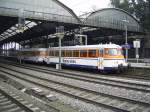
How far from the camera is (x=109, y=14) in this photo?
52125mm

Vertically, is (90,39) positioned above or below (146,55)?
above

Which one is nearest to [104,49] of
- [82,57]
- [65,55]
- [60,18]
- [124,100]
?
[82,57]

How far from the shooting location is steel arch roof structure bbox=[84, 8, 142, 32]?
4616 cm

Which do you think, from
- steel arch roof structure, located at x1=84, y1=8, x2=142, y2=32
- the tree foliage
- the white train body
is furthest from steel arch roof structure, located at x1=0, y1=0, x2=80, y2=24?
the tree foliage

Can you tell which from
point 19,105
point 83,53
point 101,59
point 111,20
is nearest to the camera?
point 19,105

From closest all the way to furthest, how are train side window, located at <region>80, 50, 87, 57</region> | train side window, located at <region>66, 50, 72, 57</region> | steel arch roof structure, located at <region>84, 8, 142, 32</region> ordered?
train side window, located at <region>80, 50, 87, 57</region> < train side window, located at <region>66, 50, 72, 57</region> < steel arch roof structure, located at <region>84, 8, 142, 32</region>

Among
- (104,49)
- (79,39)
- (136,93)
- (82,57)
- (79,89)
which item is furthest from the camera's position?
(79,39)

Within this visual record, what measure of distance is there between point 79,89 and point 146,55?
4047 cm

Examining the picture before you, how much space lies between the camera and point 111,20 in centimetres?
5175

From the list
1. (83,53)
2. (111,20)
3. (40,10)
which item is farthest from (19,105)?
(111,20)

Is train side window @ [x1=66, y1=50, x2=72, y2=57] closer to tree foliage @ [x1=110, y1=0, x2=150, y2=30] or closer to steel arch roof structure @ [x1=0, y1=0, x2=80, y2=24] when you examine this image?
steel arch roof structure @ [x1=0, y1=0, x2=80, y2=24]

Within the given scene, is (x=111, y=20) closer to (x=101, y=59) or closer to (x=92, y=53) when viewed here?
(x=92, y=53)

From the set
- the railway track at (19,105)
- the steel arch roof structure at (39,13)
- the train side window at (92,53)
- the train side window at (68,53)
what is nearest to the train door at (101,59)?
the train side window at (92,53)

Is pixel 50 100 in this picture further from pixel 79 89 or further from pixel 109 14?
pixel 109 14
